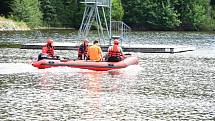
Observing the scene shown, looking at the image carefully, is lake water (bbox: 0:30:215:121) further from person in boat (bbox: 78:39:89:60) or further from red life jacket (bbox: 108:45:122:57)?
person in boat (bbox: 78:39:89:60)

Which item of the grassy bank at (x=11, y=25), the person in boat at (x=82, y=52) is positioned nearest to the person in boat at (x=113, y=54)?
the person in boat at (x=82, y=52)

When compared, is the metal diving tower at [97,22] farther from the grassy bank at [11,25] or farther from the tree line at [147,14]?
the tree line at [147,14]

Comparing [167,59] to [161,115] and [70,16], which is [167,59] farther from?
[70,16]

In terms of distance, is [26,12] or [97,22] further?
[26,12]

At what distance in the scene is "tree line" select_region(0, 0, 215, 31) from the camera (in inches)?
3989

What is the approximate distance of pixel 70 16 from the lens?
103 metres

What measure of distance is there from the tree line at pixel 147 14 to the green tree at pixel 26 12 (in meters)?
2.88

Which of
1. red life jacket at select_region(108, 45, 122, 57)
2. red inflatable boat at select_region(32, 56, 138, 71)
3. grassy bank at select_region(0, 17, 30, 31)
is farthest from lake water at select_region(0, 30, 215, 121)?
grassy bank at select_region(0, 17, 30, 31)

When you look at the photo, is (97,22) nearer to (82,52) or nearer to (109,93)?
(82,52)

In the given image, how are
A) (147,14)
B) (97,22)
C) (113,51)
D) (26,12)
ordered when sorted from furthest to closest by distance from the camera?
1. (147,14)
2. (26,12)
3. (97,22)
4. (113,51)

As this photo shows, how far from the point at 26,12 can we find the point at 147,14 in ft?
71.1

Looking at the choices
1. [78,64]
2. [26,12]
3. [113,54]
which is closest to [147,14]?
[26,12]

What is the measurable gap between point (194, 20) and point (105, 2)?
56871 millimetres

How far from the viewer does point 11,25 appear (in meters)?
87.3
